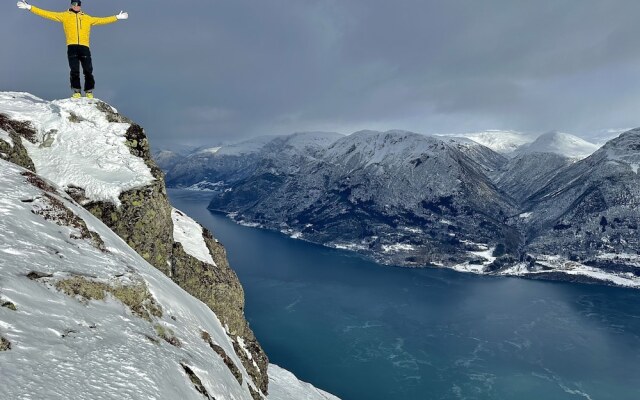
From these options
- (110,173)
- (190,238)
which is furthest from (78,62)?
(190,238)

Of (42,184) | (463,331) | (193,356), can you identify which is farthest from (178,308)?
(463,331)

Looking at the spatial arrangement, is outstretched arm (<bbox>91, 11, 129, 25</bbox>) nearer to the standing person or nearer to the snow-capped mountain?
the standing person

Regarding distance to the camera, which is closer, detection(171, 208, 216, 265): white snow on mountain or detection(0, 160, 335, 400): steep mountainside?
detection(0, 160, 335, 400): steep mountainside

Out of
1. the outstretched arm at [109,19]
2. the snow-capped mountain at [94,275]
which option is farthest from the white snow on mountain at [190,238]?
the outstretched arm at [109,19]

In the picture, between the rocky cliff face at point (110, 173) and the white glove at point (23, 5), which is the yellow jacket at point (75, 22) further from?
the rocky cliff face at point (110, 173)

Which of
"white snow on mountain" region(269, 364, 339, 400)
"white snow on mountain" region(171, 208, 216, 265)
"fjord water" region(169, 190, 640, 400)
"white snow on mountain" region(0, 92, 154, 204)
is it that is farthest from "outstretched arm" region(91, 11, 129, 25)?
"fjord water" region(169, 190, 640, 400)

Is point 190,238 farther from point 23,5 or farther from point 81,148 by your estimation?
point 23,5
